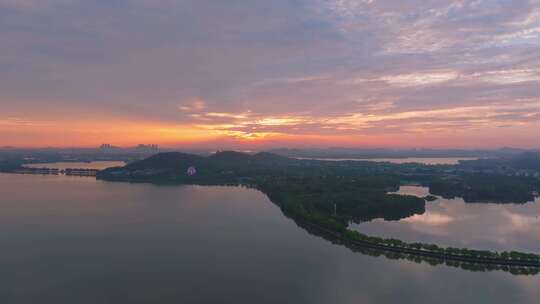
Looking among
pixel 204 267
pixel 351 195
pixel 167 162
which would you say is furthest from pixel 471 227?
pixel 167 162

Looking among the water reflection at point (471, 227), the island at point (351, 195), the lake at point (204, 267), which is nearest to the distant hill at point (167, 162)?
the island at point (351, 195)

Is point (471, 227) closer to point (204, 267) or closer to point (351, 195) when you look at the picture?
point (351, 195)

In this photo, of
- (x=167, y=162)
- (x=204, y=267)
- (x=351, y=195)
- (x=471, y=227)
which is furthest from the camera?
(x=167, y=162)

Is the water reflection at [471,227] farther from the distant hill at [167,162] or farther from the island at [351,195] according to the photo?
the distant hill at [167,162]

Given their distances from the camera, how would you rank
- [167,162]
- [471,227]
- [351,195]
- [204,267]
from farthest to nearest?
[167,162]
[351,195]
[471,227]
[204,267]

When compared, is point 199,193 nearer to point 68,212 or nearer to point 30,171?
point 68,212

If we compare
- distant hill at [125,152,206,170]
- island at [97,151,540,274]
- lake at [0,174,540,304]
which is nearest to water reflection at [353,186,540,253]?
island at [97,151,540,274]
